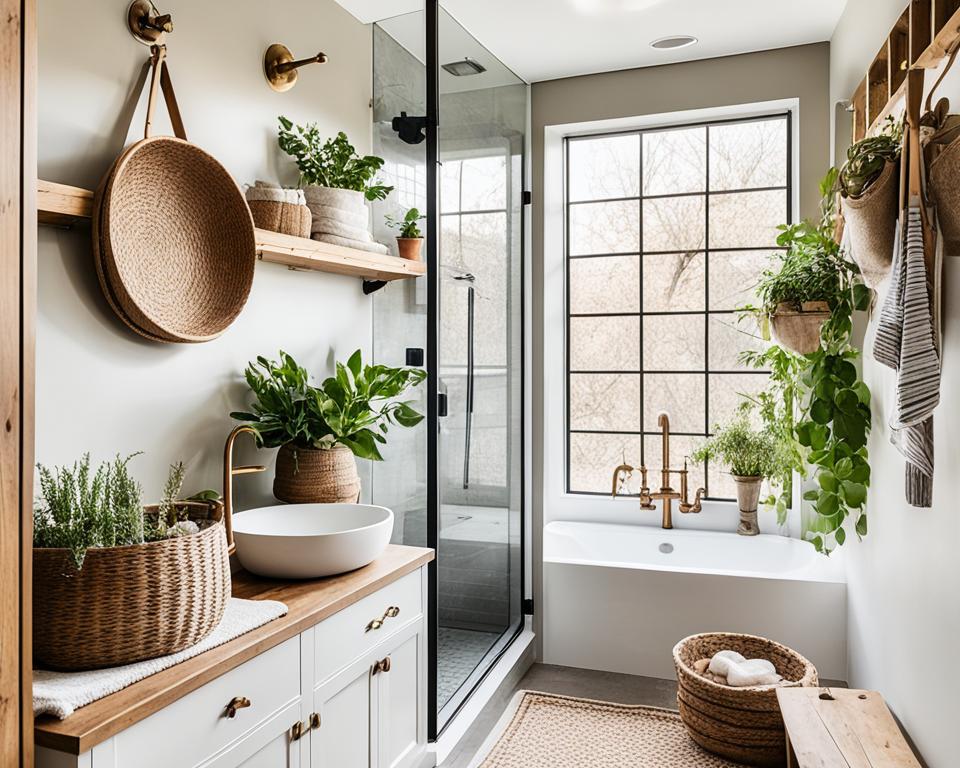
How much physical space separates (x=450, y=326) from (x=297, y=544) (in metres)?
1.08

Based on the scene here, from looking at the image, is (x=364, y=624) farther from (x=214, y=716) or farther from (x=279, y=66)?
(x=279, y=66)

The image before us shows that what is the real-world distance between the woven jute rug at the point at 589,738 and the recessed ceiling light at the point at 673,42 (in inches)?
98.8

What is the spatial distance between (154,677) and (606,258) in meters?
2.85

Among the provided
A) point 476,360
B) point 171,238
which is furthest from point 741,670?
point 171,238

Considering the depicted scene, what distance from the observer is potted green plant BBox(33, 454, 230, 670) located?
1.24m

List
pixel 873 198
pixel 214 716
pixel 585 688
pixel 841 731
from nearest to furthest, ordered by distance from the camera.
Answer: pixel 214 716, pixel 873 198, pixel 841 731, pixel 585 688

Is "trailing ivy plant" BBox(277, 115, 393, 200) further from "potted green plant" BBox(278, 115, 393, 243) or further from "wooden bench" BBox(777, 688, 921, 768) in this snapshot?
"wooden bench" BBox(777, 688, 921, 768)

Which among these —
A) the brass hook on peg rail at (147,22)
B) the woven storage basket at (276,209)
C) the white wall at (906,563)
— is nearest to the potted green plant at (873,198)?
the white wall at (906,563)

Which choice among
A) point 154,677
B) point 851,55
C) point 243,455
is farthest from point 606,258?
point 154,677

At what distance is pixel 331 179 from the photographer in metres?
2.27

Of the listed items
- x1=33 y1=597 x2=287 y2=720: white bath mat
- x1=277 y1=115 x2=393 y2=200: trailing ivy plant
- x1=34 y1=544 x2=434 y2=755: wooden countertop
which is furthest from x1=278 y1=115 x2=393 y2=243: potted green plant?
x1=33 y1=597 x2=287 y2=720: white bath mat

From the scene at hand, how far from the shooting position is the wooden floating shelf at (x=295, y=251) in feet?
4.88

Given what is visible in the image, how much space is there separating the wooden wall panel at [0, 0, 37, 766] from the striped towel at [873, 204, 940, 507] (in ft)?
5.20

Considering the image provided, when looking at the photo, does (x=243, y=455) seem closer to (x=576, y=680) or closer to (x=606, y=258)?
(x=576, y=680)
